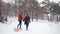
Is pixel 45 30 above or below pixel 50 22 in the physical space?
below

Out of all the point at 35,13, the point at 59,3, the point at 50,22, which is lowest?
the point at 50,22

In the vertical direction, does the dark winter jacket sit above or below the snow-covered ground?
above

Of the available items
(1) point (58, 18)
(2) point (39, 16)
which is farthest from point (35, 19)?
(1) point (58, 18)

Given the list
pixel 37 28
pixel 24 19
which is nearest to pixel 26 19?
pixel 24 19

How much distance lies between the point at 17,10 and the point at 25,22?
207mm

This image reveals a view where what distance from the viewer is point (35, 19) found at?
1.67m

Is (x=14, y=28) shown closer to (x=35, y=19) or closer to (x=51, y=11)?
(x=35, y=19)

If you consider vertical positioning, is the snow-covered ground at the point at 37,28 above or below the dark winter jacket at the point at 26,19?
below

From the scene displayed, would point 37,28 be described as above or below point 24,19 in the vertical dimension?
below

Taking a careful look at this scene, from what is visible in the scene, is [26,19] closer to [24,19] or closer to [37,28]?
[24,19]

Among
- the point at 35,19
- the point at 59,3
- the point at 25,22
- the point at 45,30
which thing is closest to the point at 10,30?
the point at 25,22

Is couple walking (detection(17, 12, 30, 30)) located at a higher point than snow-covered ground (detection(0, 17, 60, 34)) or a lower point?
higher

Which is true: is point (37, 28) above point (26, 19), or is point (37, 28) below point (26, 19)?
below

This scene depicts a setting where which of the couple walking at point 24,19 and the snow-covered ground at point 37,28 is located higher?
the couple walking at point 24,19
